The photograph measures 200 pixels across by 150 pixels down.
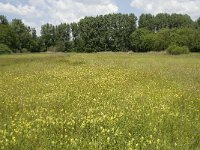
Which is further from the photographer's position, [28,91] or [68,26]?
[68,26]

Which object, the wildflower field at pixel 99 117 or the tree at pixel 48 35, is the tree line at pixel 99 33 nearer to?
the tree at pixel 48 35

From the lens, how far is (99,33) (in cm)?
14362

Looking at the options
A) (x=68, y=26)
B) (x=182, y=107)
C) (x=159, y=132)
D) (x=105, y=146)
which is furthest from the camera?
(x=68, y=26)

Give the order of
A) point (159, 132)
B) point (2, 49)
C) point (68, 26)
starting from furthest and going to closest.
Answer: point (68, 26) → point (2, 49) → point (159, 132)

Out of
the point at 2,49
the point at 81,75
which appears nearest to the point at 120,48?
the point at 2,49

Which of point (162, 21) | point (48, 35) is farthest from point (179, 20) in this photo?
point (48, 35)

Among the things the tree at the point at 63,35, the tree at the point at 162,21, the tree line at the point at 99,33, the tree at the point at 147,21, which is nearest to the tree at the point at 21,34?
the tree line at the point at 99,33

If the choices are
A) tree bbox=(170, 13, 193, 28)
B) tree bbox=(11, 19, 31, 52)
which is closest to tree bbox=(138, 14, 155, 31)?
tree bbox=(170, 13, 193, 28)

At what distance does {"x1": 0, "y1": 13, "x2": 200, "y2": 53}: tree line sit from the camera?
13612 centimetres

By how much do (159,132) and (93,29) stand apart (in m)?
135

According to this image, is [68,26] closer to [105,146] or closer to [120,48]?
[120,48]

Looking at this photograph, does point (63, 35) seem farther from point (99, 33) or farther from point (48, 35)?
point (99, 33)

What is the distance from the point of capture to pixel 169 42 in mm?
107562

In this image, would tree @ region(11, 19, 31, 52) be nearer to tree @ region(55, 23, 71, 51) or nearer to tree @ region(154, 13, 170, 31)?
tree @ region(55, 23, 71, 51)
